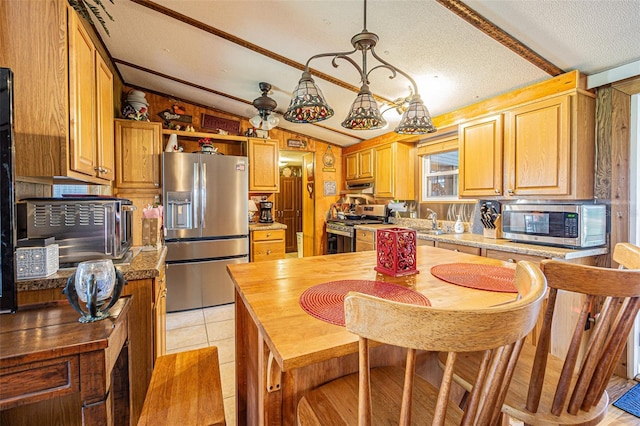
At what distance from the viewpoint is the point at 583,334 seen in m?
0.79

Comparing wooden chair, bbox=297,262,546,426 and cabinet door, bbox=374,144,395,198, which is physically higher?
cabinet door, bbox=374,144,395,198

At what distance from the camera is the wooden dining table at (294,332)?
737 mm

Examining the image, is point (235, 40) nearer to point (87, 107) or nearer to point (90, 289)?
point (87, 107)

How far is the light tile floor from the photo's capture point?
2.12 metres

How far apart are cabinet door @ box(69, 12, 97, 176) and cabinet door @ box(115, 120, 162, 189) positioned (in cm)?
160

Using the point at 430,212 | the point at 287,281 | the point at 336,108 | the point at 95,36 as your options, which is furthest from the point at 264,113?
the point at 287,281

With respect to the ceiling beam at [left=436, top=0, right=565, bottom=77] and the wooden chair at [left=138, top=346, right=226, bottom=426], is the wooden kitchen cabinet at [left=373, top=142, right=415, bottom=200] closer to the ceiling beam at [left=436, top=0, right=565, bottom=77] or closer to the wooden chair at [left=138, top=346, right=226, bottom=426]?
the ceiling beam at [left=436, top=0, right=565, bottom=77]

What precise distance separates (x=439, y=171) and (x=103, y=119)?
3.63 metres

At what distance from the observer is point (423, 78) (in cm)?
261

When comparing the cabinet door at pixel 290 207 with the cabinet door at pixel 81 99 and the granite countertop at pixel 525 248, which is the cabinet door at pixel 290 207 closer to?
the granite countertop at pixel 525 248

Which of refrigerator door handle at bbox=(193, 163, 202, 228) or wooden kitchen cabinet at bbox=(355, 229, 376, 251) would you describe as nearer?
refrigerator door handle at bbox=(193, 163, 202, 228)

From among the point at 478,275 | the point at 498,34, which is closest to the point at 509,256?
the point at 478,275

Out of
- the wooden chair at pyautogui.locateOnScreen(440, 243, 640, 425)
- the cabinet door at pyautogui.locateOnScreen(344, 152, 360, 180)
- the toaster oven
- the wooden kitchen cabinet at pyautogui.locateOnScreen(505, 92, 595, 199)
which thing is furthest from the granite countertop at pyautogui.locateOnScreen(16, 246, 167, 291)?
the cabinet door at pyautogui.locateOnScreen(344, 152, 360, 180)

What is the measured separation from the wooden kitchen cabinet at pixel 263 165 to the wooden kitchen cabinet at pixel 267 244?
0.66 metres
